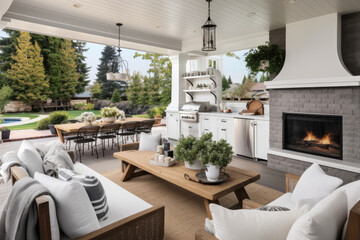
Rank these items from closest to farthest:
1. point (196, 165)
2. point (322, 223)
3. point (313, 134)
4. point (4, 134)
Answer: point (322, 223) → point (196, 165) → point (313, 134) → point (4, 134)

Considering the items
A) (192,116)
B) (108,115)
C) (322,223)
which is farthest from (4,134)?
(322,223)

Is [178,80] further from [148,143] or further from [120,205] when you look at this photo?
[120,205]

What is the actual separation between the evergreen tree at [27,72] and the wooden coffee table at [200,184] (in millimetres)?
10618

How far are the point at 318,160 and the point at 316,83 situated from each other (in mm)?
1275

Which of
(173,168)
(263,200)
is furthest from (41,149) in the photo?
(263,200)

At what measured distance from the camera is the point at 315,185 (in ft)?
6.36

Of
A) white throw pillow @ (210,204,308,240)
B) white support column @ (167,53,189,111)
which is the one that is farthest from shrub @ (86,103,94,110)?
white throw pillow @ (210,204,308,240)

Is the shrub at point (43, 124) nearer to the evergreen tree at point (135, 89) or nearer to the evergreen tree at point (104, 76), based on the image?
the evergreen tree at point (135, 89)

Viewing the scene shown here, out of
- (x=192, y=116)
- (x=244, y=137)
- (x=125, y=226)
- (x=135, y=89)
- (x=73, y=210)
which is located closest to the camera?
(x=73, y=210)

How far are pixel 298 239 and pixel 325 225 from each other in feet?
0.51

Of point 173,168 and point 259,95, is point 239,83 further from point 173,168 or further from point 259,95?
point 173,168

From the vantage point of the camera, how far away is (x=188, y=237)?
2.38m

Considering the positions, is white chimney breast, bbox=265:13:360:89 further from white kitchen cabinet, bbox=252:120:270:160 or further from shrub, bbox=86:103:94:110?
shrub, bbox=86:103:94:110

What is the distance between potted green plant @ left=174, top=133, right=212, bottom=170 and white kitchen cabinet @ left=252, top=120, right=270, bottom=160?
8.26 ft
